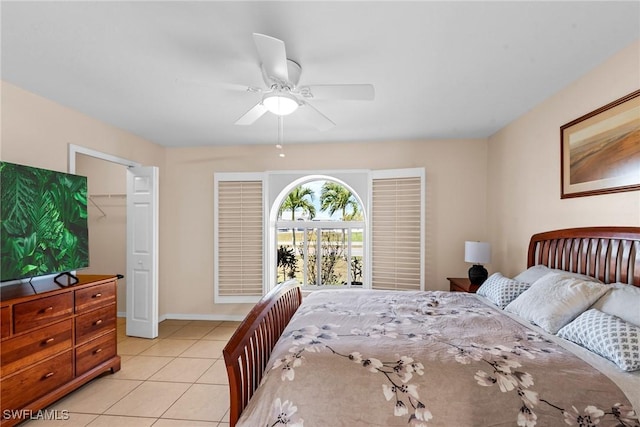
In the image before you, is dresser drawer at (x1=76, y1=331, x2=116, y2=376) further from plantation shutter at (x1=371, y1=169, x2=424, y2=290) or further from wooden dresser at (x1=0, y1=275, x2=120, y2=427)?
plantation shutter at (x1=371, y1=169, x2=424, y2=290)

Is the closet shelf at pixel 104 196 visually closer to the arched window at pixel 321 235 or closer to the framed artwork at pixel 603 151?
the arched window at pixel 321 235

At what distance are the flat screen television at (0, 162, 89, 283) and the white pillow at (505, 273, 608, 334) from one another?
359 cm

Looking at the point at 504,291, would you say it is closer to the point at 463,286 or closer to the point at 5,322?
the point at 463,286

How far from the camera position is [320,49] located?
214 centimetres

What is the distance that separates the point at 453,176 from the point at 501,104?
142cm

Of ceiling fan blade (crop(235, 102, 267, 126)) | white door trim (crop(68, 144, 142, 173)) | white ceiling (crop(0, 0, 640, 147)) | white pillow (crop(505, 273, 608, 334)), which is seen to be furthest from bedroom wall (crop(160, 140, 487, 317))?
white pillow (crop(505, 273, 608, 334))

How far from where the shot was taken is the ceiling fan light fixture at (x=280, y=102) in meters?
Answer: 2.29

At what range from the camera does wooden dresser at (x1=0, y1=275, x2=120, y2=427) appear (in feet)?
7.20

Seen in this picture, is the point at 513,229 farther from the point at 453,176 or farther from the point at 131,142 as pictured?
the point at 131,142

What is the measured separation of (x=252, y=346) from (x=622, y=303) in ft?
6.76

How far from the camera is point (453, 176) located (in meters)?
4.48

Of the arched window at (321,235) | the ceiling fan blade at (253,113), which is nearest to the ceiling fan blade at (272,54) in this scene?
the ceiling fan blade at (253,113)

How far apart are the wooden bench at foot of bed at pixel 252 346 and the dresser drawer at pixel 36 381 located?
160 centimetres

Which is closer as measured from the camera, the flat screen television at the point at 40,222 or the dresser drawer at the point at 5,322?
the dresser drawer at the point at 5,322
